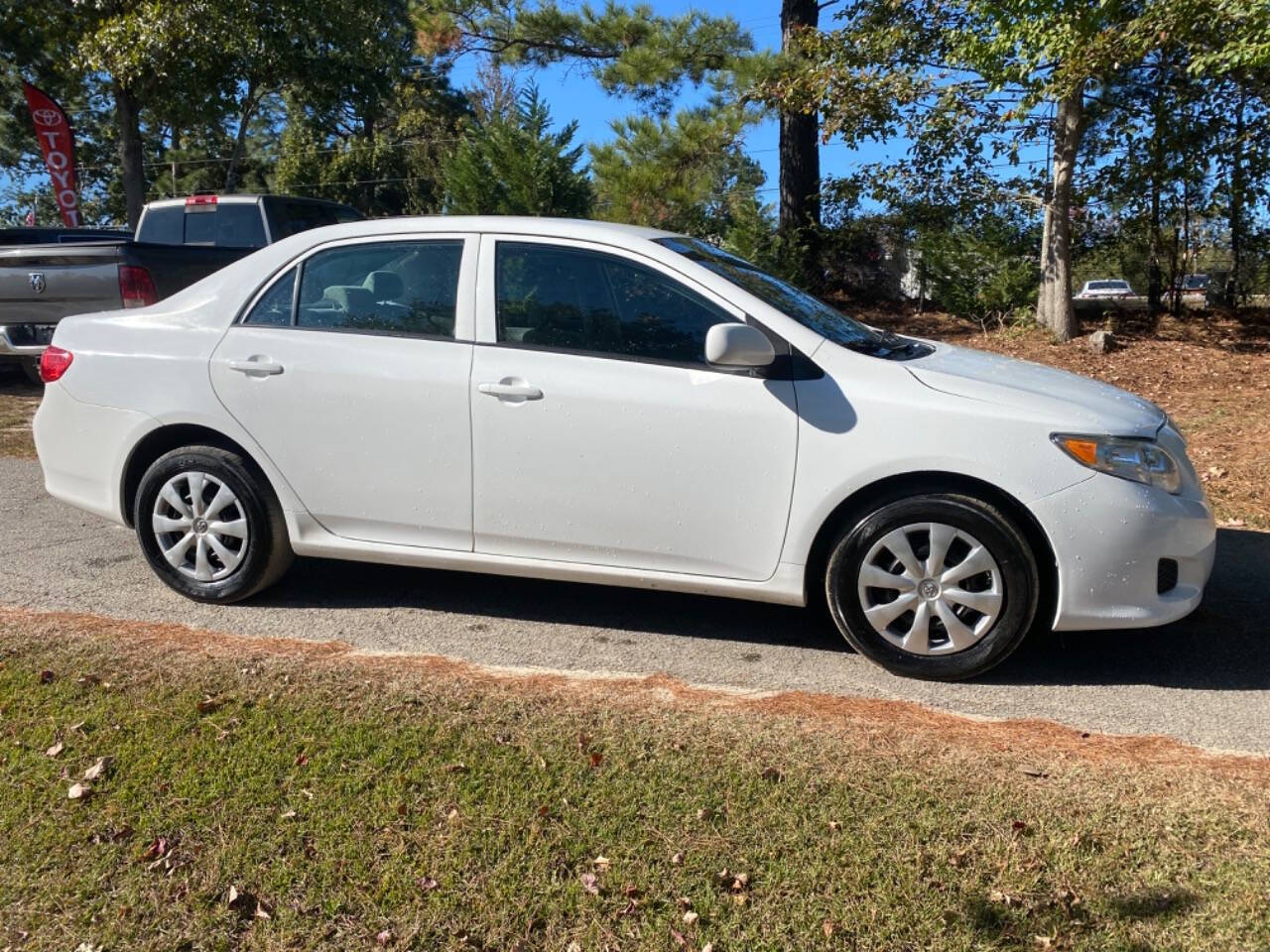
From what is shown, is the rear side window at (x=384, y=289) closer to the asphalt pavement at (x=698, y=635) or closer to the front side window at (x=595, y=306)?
the front side window at (x=595, y=306)

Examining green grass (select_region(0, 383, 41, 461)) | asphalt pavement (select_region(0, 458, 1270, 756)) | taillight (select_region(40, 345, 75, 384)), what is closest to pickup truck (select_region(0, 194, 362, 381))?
green grass (select_region(0, 383, 41, 461))

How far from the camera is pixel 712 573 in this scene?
4207 millimetres

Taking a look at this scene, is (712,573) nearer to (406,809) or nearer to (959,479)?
(959,479)

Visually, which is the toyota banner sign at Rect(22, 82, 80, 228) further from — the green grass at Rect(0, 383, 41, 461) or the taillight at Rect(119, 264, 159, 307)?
the taillight at Rect(119, 264, 159, 307)

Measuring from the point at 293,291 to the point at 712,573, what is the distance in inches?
87.4

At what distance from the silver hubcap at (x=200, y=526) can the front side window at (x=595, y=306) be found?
147cm

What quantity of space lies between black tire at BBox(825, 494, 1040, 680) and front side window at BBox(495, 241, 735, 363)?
95cm

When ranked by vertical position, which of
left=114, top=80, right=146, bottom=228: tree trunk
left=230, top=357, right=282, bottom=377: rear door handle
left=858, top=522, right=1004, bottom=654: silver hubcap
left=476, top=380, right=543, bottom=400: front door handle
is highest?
left=114, top=80, right=146, bottom=228: tree trunk

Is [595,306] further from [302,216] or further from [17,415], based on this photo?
[17,415]

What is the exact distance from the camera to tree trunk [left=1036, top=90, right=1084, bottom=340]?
11172 millimetres

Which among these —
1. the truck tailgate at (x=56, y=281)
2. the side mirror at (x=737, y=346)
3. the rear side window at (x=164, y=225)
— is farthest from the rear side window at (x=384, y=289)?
the rear side window at (x=164, y=225)

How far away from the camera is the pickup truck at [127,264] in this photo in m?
8.85

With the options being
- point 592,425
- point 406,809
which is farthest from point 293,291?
point 406,809

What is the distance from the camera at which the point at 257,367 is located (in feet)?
15.1
